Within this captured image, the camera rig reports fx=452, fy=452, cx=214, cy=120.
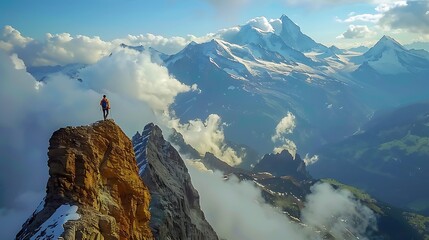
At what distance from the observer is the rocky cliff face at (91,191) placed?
131 feet

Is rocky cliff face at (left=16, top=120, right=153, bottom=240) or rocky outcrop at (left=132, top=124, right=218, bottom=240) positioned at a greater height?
rocky outcrop at (left=132, top=124, right=218, bottom=240)

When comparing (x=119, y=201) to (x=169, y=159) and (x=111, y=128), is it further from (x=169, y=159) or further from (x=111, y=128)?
(x=169, y=159)

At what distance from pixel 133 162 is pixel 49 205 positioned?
15543mm

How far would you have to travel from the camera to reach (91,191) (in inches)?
1762

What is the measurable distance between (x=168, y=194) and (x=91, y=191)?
316ft

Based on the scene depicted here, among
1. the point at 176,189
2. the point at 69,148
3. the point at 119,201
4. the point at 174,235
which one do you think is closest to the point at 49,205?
the point at 69,148

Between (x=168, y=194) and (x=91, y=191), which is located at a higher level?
(x=168, y=194)

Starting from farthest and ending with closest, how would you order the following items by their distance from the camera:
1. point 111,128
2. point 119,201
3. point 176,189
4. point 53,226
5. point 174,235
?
point 176,189
point 174,235
point 111,128
point 119,201
point 53,226

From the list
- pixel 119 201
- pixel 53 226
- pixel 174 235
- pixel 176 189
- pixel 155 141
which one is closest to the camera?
pixel 53 226

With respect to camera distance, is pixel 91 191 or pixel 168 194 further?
pixel 168 194

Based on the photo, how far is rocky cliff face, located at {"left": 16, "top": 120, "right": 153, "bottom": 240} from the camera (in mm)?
39812

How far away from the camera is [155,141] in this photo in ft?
609

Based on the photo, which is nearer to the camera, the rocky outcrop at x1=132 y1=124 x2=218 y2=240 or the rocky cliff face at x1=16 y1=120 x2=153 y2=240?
the rocky cliff face at x1=16 y1=120 x2=153 y2=240

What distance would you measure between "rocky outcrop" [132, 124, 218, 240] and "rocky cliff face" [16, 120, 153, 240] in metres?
56.6
